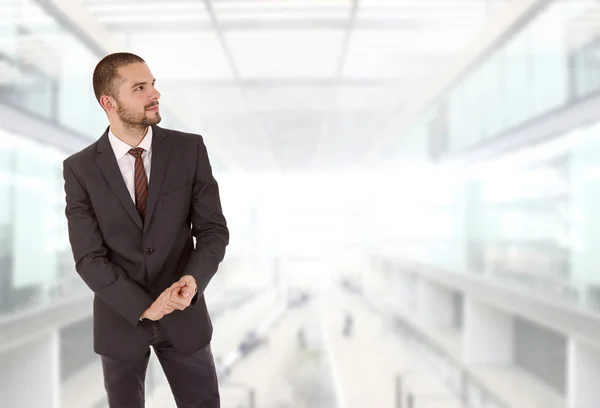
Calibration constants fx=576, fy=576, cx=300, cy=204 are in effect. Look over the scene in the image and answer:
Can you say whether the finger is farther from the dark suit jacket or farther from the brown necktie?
the brown necktie

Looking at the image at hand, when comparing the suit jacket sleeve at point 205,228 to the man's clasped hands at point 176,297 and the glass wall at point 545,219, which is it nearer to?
the man's clasped hands at point 176,297

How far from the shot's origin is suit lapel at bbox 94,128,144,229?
1250 millimetres

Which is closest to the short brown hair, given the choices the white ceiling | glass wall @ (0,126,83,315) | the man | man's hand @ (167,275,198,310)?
the man

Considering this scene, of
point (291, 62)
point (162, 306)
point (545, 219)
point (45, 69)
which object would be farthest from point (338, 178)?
point (162, 306)

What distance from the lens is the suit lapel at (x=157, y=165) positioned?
4.11 ft

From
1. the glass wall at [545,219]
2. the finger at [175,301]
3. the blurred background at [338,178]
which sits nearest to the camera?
the finger at [175,301]

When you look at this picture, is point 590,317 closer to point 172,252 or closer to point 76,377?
point 172,252

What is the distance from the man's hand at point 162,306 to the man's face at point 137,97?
1.21 feet

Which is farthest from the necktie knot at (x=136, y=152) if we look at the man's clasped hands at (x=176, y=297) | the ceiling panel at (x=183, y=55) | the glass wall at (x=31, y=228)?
the ceiling panel at (x=183, y=55)

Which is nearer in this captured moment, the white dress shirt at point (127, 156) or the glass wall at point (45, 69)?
the white dress shirt at point (127, 156)

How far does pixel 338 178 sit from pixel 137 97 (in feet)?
11.3

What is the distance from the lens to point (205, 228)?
1270 millimetres

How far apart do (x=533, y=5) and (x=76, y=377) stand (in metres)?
3.27

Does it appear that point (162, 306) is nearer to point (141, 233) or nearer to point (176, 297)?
point (176, 297)
